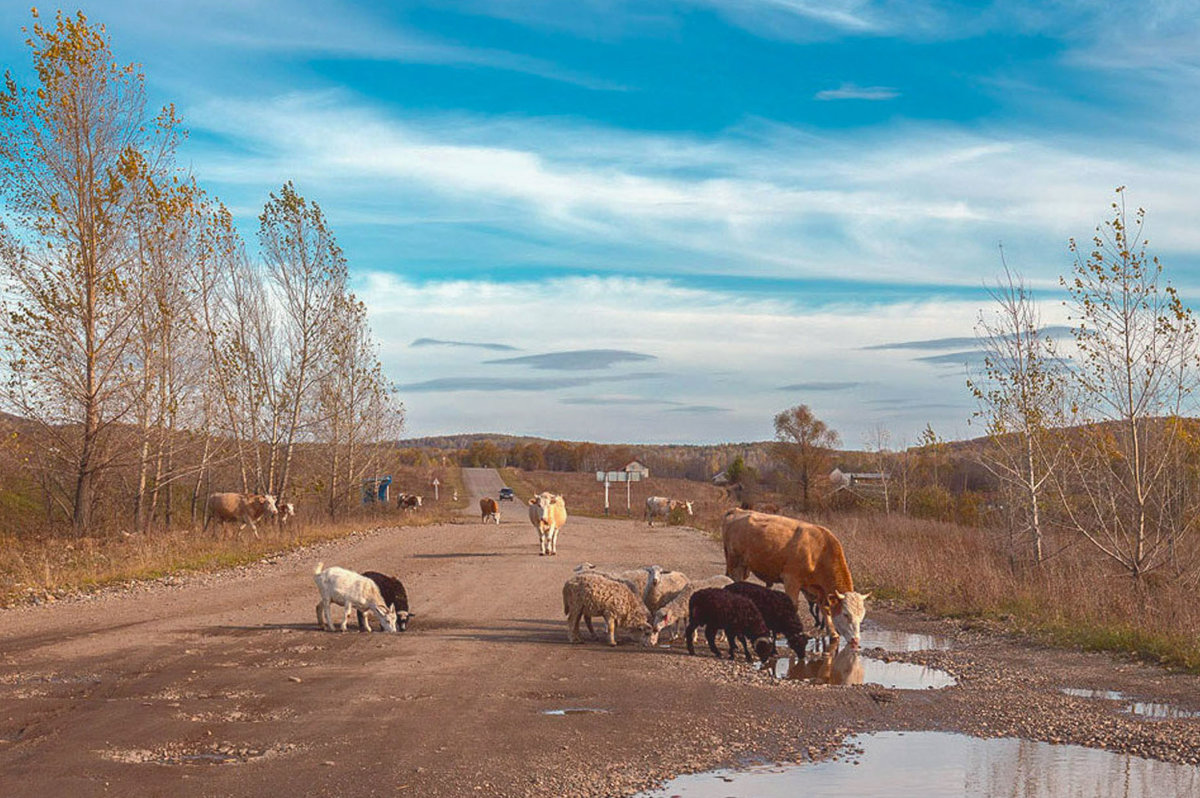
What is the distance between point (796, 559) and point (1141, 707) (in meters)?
6.17

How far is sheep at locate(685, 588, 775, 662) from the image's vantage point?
13.5 m

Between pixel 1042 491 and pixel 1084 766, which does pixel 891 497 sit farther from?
pixel 1084 766

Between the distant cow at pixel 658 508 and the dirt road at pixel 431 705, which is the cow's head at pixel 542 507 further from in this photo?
the distant cow at pixel 658 508

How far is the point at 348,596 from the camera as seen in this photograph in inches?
582

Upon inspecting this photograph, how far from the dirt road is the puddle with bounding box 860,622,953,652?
0.40 m

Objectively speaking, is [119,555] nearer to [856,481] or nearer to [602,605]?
[602,605]

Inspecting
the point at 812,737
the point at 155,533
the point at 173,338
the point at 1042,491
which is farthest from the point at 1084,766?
the point at 173,338

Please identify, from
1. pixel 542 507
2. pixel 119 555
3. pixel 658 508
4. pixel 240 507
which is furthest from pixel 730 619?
Result: pixel 658 508

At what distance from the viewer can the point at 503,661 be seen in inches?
504

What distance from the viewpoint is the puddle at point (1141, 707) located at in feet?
34.2

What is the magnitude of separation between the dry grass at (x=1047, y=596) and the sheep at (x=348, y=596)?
9.61 meters

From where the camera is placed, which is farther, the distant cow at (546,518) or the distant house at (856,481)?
the distant house at (856,481)

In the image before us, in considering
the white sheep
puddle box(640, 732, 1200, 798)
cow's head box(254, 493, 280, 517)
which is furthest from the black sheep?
cow's head box(254, 493, 280, 517)

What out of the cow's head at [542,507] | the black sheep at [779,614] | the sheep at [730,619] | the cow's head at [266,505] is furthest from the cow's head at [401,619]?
the cow's head at [266,505]
